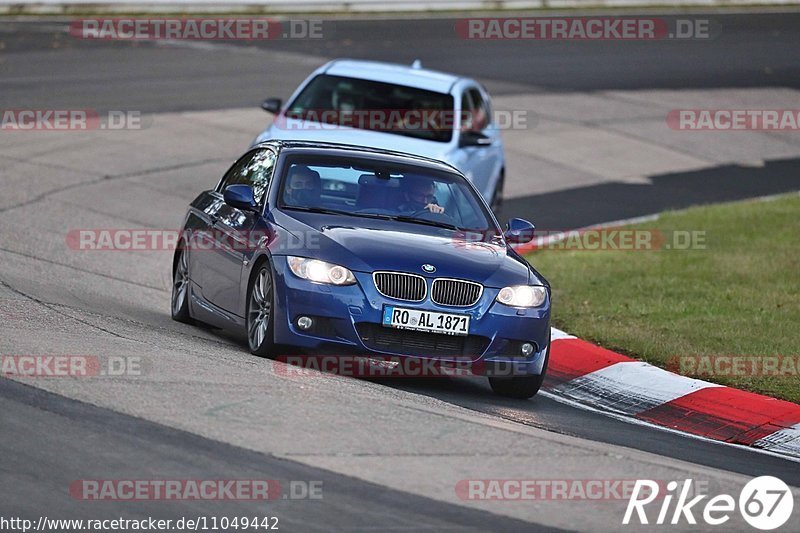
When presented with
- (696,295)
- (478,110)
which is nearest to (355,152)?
(696,295)

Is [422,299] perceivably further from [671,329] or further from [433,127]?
[433,127]

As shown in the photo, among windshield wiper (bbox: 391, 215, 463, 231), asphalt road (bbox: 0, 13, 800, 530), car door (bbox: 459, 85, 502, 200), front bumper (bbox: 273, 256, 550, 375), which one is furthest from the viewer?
car door (bbox: 459, 85, 502, 200)

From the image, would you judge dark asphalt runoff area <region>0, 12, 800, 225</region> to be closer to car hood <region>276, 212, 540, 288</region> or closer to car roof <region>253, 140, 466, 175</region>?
car roof <region>253, 140, 466, 175</region>

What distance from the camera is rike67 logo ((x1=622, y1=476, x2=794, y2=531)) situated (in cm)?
692

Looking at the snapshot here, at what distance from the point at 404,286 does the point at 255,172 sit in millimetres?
2339

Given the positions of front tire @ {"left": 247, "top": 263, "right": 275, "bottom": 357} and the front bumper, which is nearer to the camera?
the front bumper

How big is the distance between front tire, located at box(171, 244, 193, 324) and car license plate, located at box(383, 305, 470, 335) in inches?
103

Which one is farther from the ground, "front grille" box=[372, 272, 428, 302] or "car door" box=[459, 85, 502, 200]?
"front grille" box=[372, 272, 428, 302]

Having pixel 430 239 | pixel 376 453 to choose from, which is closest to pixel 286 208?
pixel 430 239

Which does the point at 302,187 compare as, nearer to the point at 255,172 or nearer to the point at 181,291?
the point at 255,172

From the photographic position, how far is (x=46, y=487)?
21.7 feet

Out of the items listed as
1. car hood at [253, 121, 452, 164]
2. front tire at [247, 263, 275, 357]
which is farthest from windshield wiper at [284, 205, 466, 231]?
car hood at [253, 121, 452, 164]

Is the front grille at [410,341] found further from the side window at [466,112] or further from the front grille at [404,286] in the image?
the side window at [466,112]

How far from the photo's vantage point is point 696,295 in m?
13.8
